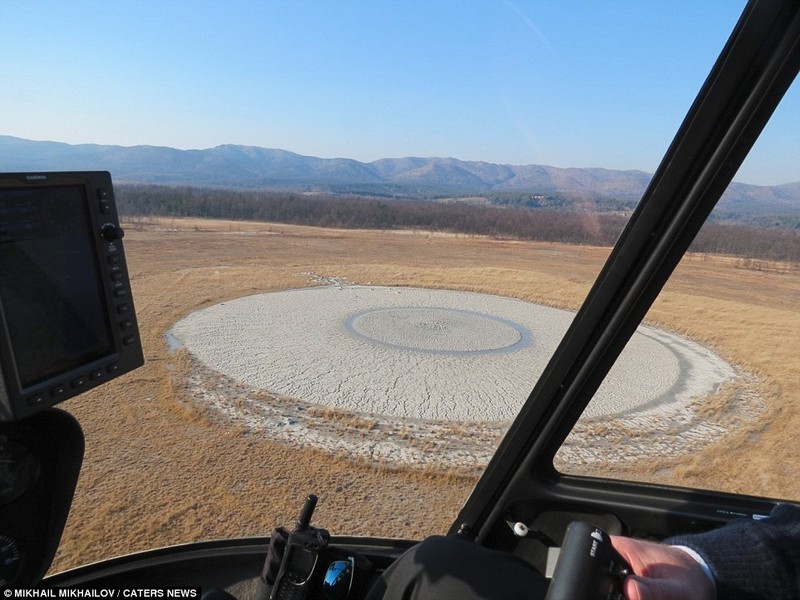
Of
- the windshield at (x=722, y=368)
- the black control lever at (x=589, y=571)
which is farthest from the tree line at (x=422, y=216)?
the black control lever at (x=589, y=571)

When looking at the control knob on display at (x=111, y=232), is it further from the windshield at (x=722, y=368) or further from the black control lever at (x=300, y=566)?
the windshield at (x=722, y=368)

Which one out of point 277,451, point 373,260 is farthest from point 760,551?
point 373,260

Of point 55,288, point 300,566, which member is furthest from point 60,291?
point 300,566

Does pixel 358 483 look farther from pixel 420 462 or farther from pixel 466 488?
pixel 466 488

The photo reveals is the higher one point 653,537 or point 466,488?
point 653,537

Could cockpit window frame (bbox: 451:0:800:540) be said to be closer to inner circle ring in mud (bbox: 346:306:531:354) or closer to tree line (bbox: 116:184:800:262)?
tree line (bbox: 116:184:800:262)

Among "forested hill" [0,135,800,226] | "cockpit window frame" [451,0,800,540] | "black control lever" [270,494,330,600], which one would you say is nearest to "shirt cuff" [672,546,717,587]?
"cockpit window frame" [451,0,800,540]

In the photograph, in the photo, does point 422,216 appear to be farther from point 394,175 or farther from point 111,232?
point 111,232
